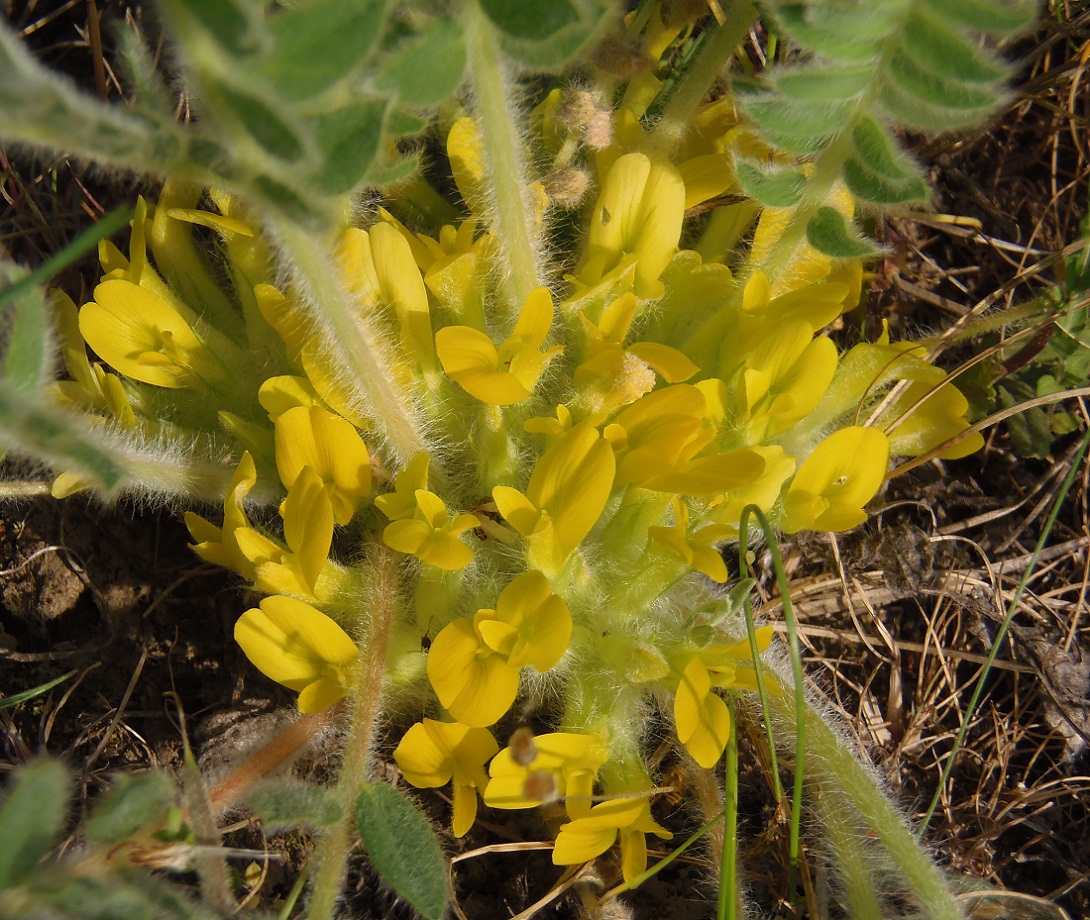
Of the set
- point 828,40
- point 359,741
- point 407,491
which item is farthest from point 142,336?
point 828,40

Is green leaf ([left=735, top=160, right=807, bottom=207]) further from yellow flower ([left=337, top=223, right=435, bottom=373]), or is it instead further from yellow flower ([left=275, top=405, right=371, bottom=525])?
yellow flower ([left=275, top=405, right=371, bottom=525])

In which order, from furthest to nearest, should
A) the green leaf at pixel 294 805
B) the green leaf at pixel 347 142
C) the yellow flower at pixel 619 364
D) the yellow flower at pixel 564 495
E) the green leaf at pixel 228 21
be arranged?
the yellow flower at pixel 619 364 < the yellow flower at pixel 564 495 < the green leaf at pixel 294 805 < the green leaf at pixel 347 142 < the green leaf at pixel 228 21

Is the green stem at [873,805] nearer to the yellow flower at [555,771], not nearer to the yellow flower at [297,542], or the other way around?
the yellow flower at [555,771]

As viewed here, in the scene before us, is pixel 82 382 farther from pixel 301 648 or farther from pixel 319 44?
pixel 319 44

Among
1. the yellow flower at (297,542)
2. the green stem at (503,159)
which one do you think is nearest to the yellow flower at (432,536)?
the yellow flower at (297,542)

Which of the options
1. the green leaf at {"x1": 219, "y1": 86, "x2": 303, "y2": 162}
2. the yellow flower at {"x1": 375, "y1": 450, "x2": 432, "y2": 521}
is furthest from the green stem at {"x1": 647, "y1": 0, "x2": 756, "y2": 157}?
the green leaf at {"x1": 219, "y1": 86, "x2": 303, "y2": 162}

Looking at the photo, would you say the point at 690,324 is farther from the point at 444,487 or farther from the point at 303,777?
the point at 303,777
